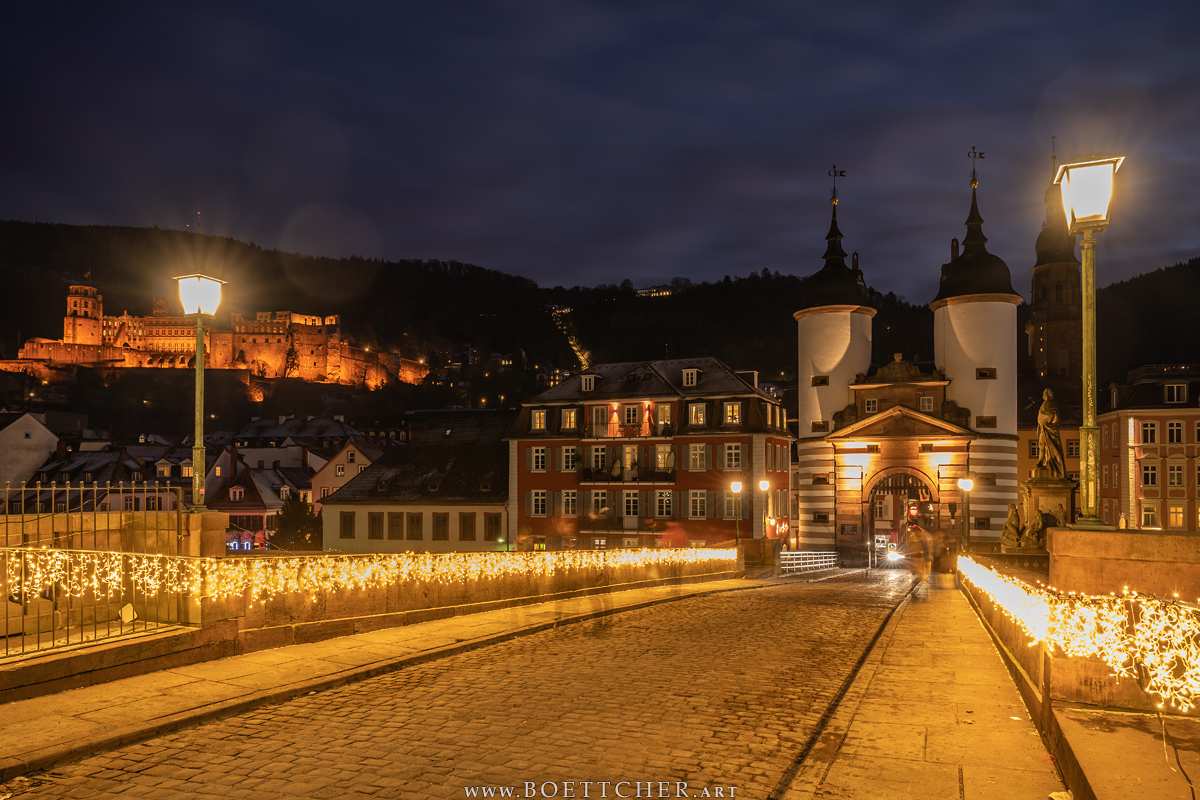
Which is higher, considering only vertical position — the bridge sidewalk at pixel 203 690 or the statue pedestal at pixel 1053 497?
the statue pedestal at pixel 1053 497

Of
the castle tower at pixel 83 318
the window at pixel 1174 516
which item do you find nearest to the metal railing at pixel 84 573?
the window at pixel 1174 516

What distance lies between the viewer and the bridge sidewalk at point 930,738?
6.85 m

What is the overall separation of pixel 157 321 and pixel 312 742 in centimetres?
19990

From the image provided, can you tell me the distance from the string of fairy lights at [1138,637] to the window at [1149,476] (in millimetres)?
53550

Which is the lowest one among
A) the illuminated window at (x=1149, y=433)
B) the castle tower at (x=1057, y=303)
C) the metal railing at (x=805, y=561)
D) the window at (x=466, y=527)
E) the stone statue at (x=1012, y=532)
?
the metal railing at (x=805, y=561)

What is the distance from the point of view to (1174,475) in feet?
173

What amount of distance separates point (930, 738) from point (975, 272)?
48049 mm

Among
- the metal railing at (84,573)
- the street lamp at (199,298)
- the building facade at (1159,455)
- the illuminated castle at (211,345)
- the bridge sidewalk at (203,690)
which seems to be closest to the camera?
the bridge sidewalk at (203,690)

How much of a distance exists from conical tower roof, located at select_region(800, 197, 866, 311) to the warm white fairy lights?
41416 mm

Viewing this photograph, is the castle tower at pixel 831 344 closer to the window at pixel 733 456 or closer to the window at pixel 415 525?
the window at pixel 733 456

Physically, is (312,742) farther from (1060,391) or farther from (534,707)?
(1060,391)

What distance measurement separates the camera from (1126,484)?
53594 millimetres

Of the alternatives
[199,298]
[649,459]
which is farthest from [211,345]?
[199,298]

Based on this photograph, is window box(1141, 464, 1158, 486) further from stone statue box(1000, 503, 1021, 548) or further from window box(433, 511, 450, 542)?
window box(433, 511, 450, 542)
